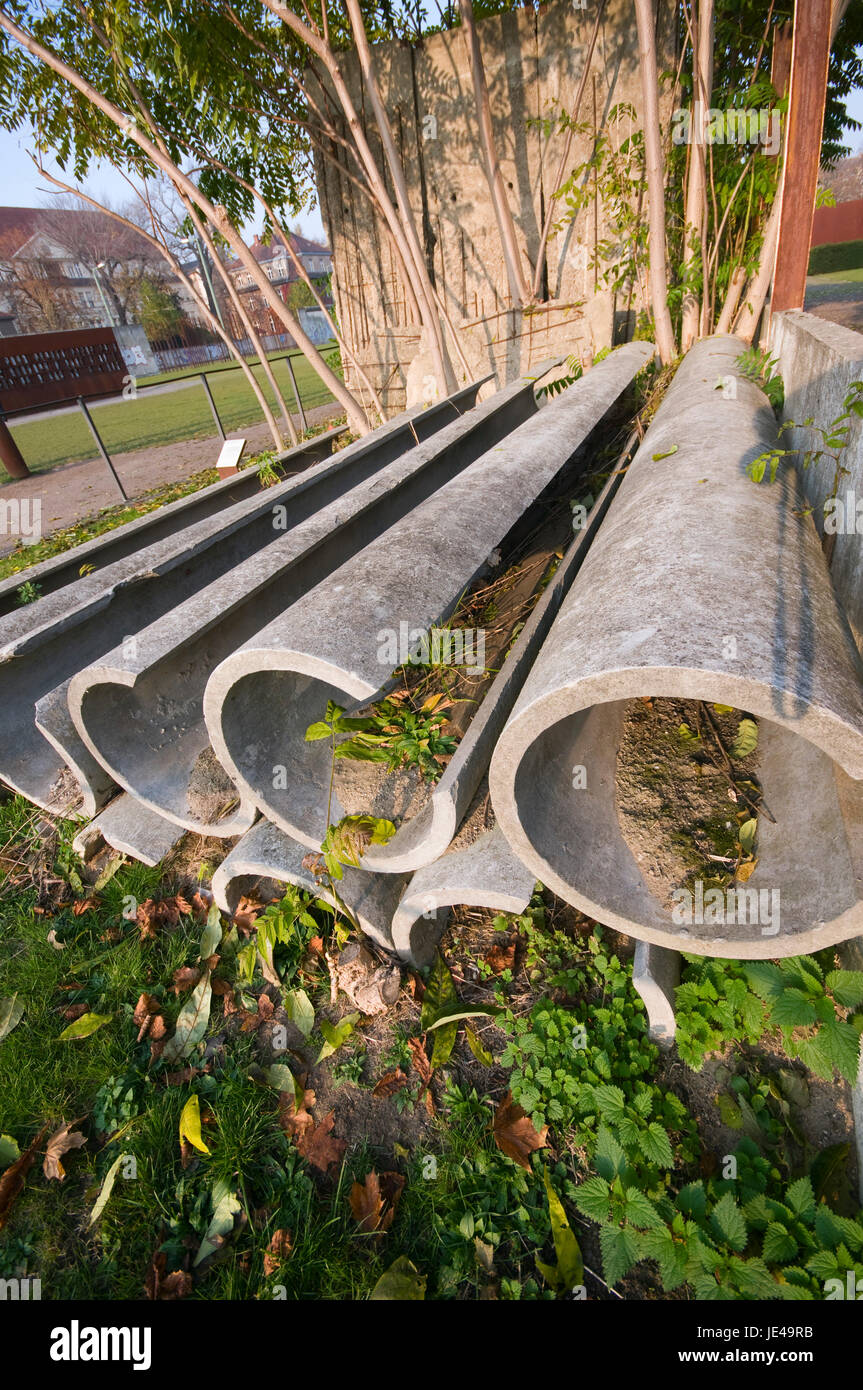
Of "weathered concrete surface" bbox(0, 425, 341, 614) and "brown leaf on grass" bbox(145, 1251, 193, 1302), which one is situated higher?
"weathered concrete surface" bbox(0, 425, 341, 614)

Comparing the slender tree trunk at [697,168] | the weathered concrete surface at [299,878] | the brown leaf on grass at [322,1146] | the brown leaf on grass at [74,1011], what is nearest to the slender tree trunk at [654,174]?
the slender tree trunk at [697,168]

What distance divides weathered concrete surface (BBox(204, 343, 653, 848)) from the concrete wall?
3.38ft

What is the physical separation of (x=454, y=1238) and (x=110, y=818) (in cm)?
191

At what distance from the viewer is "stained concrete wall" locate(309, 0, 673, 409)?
5039 mm

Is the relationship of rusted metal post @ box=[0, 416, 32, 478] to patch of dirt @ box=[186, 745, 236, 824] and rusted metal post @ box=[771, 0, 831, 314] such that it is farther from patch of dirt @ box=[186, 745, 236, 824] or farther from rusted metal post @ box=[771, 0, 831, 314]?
rusted metal post @ box=[771, 0, 831, 314]

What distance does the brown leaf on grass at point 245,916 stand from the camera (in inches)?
91.9

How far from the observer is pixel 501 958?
2146 millimetres

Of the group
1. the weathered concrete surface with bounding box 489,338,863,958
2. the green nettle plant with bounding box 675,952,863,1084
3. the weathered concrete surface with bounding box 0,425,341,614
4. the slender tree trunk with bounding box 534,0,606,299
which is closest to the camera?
the weathered concrete surface with bounding box 489,338,863,958

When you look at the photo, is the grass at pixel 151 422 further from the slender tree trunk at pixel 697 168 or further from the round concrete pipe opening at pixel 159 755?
the round concrete pipe opening at pixel 159 755

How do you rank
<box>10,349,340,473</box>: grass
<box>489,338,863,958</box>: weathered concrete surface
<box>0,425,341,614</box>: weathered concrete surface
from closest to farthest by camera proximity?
<box>489,338,863,958</box>: weathered concrete surface < <box>0,425,341,614</box>: weathered concrete surface < <box>10,349,340,473</box>: grass

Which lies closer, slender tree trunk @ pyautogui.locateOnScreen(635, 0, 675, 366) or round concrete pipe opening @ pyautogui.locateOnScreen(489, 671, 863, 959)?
round concrete pipe opening @ pyautogui.locateOnScreen(489, 671, 863, 959)

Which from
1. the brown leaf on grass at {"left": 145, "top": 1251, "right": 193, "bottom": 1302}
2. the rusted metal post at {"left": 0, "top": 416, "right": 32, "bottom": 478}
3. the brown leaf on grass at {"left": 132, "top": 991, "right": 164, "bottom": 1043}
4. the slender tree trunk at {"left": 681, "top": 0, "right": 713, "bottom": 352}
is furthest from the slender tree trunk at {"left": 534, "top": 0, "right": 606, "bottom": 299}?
the rusted metal post at {"left": 0, "top": 416, "right": 32, "bottom": 478}

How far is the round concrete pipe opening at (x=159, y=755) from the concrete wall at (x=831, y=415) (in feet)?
6.76

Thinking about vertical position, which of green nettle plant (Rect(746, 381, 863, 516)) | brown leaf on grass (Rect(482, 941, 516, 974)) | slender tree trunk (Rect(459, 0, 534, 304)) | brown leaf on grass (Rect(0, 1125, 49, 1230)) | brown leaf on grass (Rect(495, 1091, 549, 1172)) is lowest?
brown leaf on grass (Rect(0, 1125, 49, 1230))
